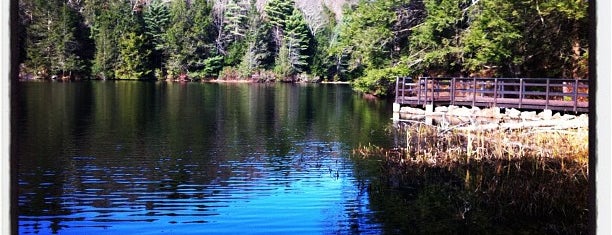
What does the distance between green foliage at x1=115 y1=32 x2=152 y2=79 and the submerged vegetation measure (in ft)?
158

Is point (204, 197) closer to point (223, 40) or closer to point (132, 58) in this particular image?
point (132, 58)

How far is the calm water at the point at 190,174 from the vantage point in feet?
25.8

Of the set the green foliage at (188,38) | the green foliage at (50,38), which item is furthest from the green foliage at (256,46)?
the green foliage at (50,38)

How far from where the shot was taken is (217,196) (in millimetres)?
9438

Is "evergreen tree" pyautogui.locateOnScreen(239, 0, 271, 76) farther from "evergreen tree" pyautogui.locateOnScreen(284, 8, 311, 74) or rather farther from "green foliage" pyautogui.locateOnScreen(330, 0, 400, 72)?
"green foliage" pyautogui.locateOnScreen(330, 0, 400, 72)

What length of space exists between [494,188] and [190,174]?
17.7ft

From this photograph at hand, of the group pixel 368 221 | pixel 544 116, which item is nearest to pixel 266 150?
pixel 368 221

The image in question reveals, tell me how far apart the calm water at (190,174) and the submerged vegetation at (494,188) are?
687 mm

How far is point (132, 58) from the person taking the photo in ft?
189

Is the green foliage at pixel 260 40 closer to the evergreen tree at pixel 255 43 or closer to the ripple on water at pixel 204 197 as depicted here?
the evergreen tree at pixel 255 43

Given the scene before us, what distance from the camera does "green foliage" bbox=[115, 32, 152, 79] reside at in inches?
2239

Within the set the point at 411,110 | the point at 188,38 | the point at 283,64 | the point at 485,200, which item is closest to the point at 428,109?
the point at 411,110

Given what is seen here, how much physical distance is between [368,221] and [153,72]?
55.0m

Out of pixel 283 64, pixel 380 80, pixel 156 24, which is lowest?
pixel 380 80
